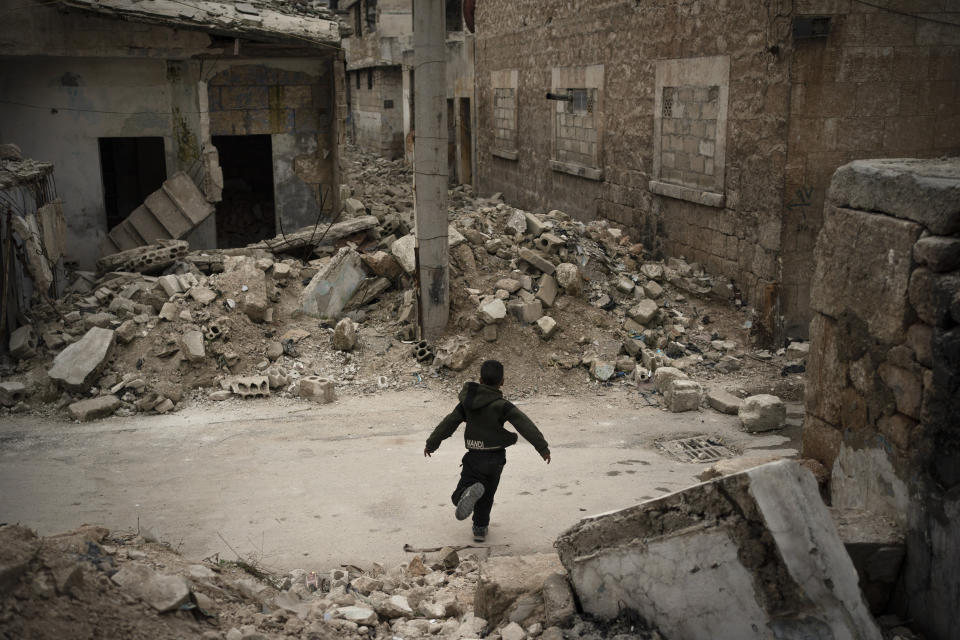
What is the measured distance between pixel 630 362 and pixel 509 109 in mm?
9577

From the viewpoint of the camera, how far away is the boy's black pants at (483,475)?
5516 mm

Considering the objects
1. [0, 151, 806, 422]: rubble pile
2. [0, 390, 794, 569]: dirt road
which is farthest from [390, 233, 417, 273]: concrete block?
[0, 390, 794, 569]: dirt road

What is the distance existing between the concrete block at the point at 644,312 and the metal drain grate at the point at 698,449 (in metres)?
2.38

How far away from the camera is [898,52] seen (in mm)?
8922


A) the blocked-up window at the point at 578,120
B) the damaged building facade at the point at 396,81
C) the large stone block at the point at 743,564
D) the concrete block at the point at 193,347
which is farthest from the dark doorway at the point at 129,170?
the large stone block at the point at 743,564

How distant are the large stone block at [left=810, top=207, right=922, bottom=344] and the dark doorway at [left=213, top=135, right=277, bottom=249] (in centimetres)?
1347

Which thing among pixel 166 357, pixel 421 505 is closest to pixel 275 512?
pixel 421 505

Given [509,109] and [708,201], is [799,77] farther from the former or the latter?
[509,109]

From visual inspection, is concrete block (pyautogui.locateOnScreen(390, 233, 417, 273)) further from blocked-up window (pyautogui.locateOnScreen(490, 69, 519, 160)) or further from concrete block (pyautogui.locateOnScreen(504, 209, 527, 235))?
blocked-up window (pyautogui.locateOnScreen(490, 69, 519, 160))

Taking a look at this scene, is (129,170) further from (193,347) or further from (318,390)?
(318,390)

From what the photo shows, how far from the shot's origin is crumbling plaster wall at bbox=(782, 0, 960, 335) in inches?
346

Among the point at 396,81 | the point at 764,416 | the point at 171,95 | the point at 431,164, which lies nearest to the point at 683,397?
the point at 764,416

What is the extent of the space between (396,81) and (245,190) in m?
9.25

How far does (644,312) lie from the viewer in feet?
32.3
